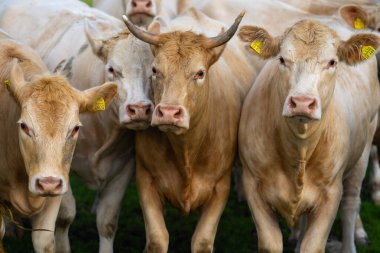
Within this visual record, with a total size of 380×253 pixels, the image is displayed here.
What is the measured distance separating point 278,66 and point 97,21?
8.11 ft

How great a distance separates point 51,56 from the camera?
988cm

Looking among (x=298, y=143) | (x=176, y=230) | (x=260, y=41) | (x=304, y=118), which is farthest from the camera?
(x=176, y=230)

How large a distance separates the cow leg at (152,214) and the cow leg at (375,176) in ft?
11.0

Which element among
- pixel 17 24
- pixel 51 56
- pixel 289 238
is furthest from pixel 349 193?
pixel 17 24

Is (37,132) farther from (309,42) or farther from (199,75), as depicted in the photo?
(309,42)

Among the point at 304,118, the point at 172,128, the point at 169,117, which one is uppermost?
the point at 304,118

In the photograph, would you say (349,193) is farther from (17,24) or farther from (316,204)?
(17,24)

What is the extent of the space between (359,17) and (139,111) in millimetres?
3202

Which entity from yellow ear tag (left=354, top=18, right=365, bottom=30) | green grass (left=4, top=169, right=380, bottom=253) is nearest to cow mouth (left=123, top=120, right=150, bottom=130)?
green grass (left=4, top=169, right=380, bottom=253)

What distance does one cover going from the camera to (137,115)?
8188 mm

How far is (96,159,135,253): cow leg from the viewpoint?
30.0 ft

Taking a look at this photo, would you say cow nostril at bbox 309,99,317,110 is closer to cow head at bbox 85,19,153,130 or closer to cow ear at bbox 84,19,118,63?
cow head at bbox 85,19,153,130

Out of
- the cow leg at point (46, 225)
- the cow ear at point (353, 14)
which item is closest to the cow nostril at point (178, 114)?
the cow leg at point (46, 225)

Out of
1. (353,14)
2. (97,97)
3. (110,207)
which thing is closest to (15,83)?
(97,97)
